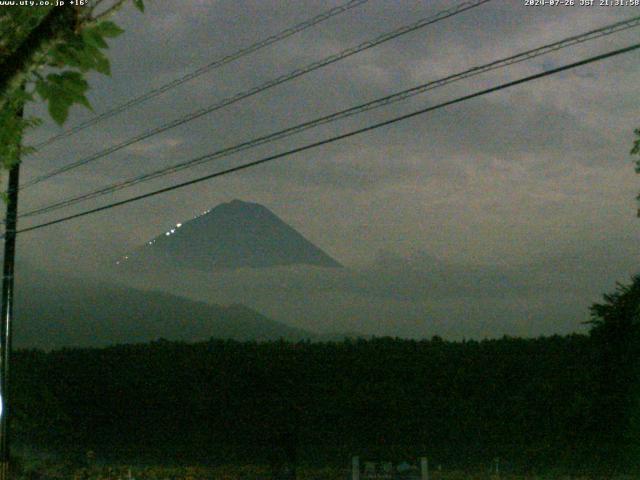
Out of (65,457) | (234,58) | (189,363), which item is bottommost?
(65,457)

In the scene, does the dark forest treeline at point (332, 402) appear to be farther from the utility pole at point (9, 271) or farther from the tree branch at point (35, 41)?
the tree branch at point (35, 41)

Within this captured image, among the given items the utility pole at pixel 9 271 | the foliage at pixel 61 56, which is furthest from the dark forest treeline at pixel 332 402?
the foliage at pixel 61 56

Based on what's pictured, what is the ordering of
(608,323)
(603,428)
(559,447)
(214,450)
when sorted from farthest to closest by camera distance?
1. (214,450)
2. (559,447)
3. (603,428)
4. (608,323)

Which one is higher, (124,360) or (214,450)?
(124,360)

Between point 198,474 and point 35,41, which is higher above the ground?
point 35,41

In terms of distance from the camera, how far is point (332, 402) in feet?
80.7

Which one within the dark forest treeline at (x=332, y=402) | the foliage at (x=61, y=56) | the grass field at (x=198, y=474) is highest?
the foliage at (x=61, y=56)

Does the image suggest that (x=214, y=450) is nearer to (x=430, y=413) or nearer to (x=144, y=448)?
(x=144, y=448)

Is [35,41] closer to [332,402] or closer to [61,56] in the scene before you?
[61,56]

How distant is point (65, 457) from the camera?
23328 mm

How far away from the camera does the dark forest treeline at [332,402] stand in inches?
832

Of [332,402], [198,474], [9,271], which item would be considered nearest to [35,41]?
[9,271]

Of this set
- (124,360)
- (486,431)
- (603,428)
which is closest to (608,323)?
(603,428)

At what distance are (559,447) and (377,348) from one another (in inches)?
238
